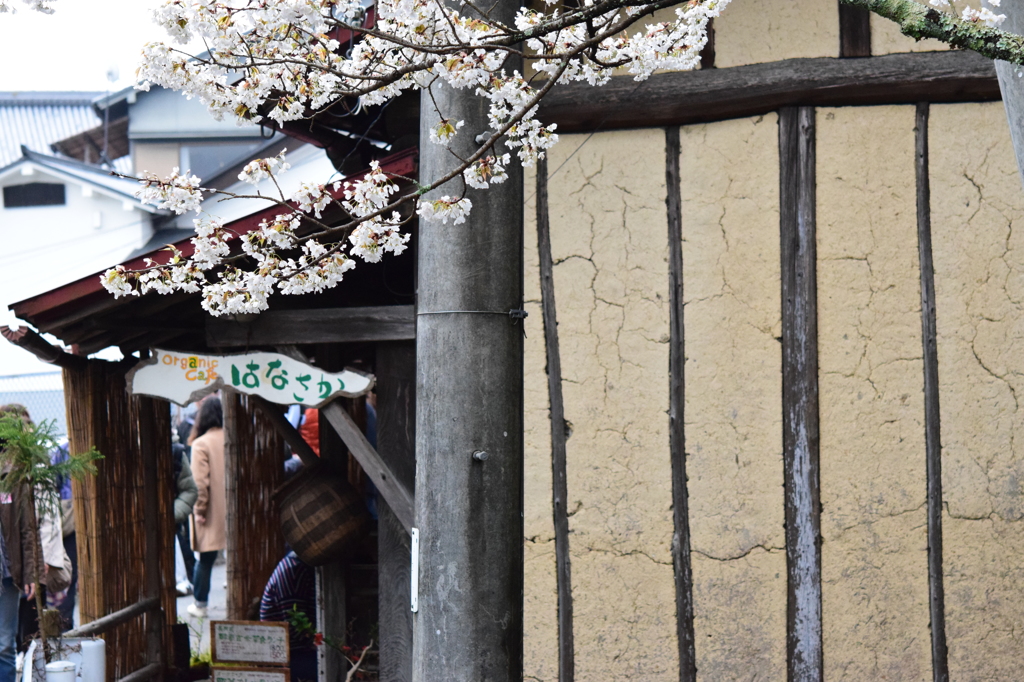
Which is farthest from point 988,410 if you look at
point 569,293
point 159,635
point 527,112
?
point 159,635

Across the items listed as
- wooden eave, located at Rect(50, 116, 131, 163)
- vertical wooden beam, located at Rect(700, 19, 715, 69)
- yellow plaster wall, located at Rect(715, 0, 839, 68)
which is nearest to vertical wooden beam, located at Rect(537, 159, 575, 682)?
vertical wooden beam, located at Rect(700, 19, 715, 69)

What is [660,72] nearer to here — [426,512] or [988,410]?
[988,410]

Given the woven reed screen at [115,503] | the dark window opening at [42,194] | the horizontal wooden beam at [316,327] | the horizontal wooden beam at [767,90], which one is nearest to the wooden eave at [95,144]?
the dark window opening at [42,194]

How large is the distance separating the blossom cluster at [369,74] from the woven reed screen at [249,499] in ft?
12.3

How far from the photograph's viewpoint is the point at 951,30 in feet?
7.14

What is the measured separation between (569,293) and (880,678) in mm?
2143

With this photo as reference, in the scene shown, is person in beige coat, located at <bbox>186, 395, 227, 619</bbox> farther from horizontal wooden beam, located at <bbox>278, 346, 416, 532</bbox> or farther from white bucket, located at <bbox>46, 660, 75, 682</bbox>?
horizontal wooden beam, located at <bbox>278, 346, 416, 532</bbox>

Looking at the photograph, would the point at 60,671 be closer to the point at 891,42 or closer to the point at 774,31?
the point at 774,31

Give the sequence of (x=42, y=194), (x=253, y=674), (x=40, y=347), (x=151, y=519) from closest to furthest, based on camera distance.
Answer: (x=40, y=347) < (x=253, y=674) < (x=151, y=519) < (x=42, y=194)

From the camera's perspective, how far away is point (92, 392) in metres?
6.00

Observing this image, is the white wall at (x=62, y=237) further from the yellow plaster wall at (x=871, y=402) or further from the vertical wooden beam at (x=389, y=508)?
the yellow plaster wall at (x=871, y=402)

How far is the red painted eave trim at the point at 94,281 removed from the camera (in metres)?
4.64

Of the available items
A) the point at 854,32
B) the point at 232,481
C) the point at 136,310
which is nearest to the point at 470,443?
the point at 854,32

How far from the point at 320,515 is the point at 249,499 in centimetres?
182
